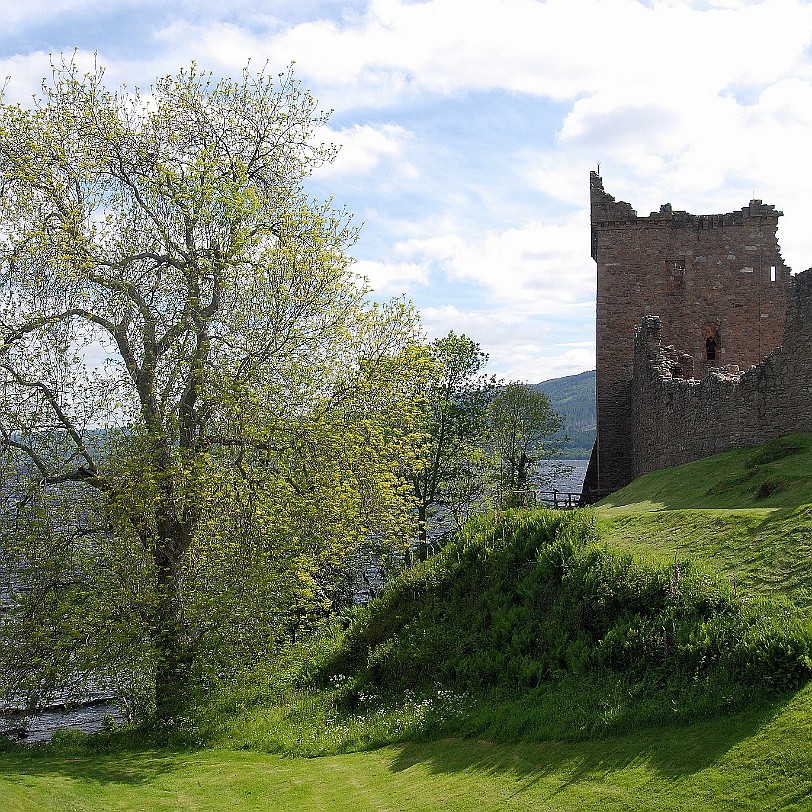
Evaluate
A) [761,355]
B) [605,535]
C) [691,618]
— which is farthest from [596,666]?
[761,355]

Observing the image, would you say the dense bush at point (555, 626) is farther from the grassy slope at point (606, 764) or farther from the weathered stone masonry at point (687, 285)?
the weathered stone masonry at point (687, 285)

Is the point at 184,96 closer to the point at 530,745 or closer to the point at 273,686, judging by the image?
the point at 273,686

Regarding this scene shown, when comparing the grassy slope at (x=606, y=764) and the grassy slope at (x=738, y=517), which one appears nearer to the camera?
the grassy slope at (x=606, y=764)

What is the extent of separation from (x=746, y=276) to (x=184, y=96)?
2574cm

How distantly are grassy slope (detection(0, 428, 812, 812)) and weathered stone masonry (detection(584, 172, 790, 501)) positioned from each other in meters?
18.2

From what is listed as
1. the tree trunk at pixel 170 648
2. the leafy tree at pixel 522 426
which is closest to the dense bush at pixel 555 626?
the tree trunk at pixel 170 648

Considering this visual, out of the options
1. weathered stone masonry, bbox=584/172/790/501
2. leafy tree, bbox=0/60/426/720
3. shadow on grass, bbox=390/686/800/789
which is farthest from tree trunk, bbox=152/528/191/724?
weathered stone masonry, bbox=584/172/790/501

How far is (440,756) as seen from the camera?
39.5 ft

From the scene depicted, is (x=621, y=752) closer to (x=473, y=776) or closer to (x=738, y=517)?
(x=473, y=776)

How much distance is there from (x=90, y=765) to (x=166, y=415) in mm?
6836

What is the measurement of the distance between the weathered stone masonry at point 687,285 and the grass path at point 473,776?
24.6 m

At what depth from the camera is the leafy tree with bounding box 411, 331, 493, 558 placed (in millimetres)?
40469

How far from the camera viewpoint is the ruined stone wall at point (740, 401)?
64.1ft

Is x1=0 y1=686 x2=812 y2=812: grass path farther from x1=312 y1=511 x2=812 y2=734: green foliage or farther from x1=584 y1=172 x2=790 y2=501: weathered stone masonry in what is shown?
x1=584 y1=172 x2=790 y2=501: weathered stone masonry
